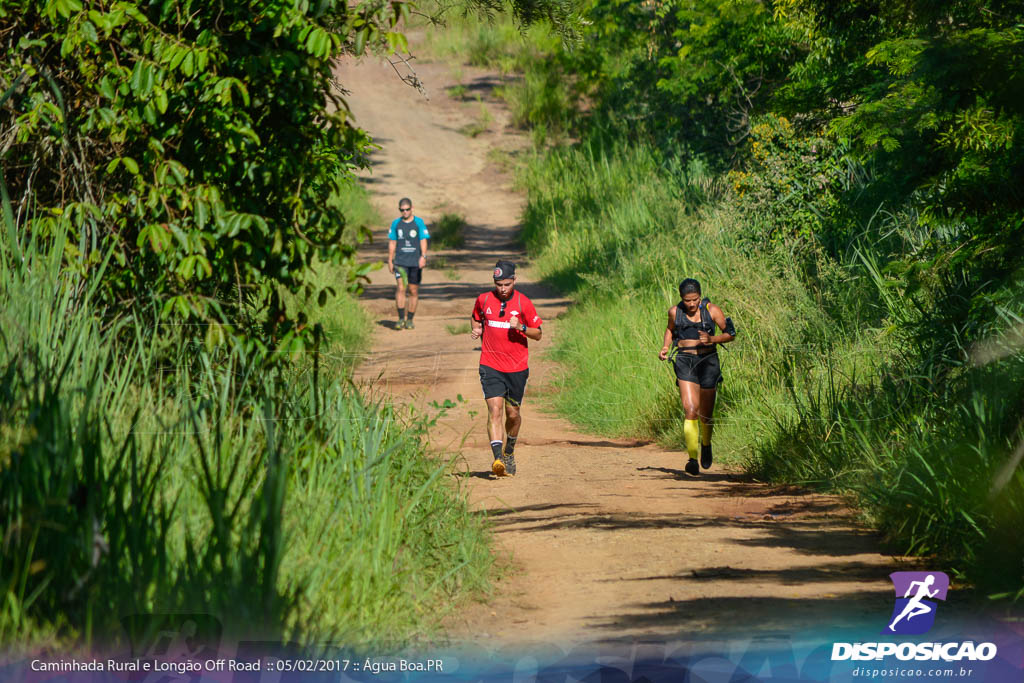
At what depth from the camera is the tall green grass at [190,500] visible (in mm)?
4098

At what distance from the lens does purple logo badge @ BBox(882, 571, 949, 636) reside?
4.94m

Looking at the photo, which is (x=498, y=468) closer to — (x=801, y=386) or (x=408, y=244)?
(x=801, y=386)

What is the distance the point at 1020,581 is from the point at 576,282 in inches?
549

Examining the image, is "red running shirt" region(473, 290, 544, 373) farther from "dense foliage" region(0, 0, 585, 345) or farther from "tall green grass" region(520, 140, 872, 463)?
"dense foliage" region(0, 0, 585, 345)

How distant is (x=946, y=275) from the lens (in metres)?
7.63

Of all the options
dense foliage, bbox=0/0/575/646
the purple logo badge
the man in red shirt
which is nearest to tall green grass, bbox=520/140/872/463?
the man in red shirt

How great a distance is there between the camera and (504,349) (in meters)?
9.05

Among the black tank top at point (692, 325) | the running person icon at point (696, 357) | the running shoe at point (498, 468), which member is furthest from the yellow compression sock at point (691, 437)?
the running shoe at point (498, 468)

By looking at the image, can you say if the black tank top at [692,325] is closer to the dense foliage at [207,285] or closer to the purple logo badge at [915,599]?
the dense foliage at [207,285]

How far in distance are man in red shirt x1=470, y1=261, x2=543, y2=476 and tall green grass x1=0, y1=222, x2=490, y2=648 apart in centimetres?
231

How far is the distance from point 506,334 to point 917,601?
448cm

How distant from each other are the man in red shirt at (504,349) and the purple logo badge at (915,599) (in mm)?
3926

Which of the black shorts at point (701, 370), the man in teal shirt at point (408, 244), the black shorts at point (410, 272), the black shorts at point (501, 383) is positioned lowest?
the black shorts at point (501, 383)

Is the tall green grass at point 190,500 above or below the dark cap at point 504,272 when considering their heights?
below
